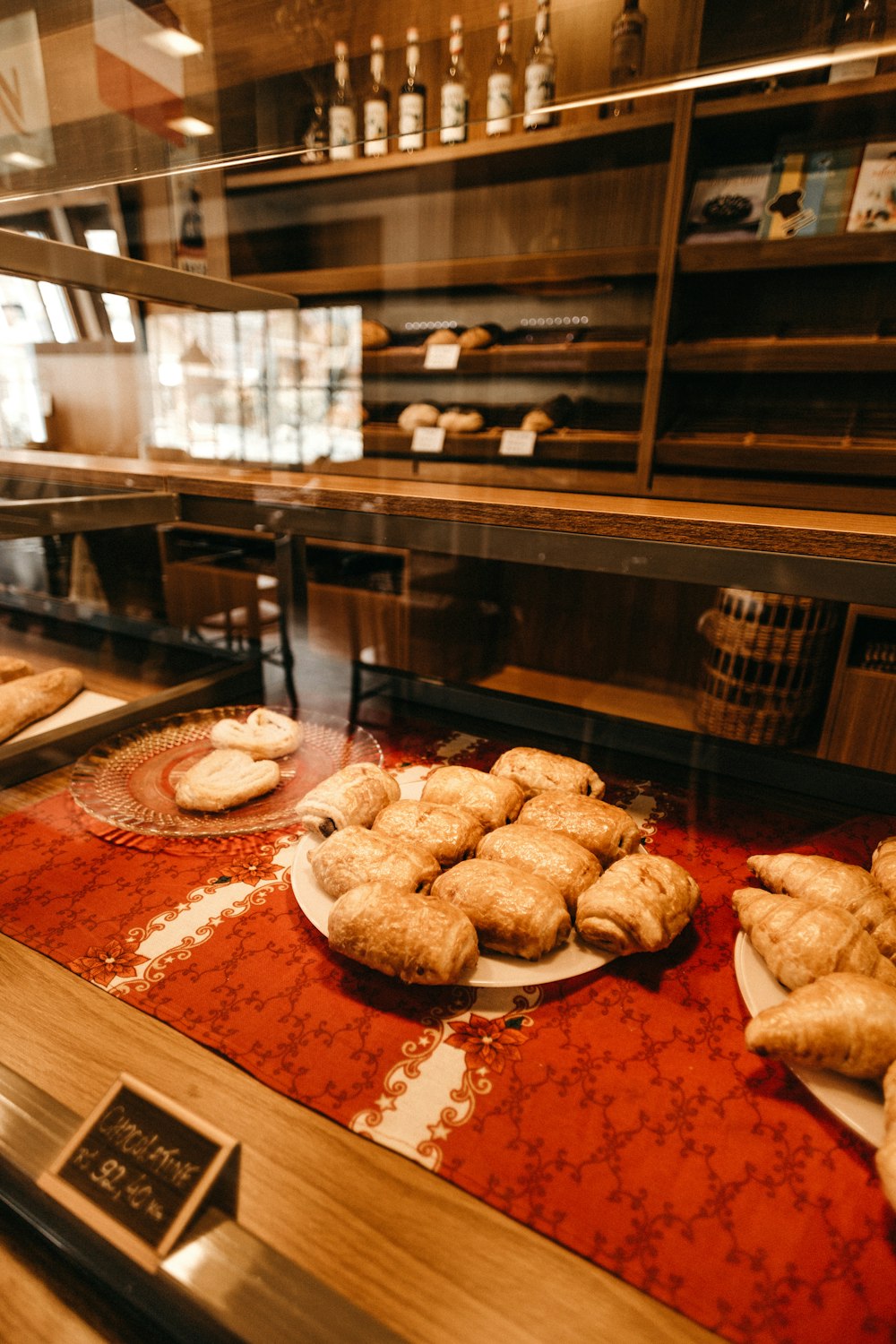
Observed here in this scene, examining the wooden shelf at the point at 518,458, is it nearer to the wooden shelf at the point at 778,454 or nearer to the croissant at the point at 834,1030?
the wooden shelf at the point at 778,454

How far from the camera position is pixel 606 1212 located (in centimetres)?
62

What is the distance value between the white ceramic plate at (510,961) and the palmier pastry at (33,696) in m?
0.76

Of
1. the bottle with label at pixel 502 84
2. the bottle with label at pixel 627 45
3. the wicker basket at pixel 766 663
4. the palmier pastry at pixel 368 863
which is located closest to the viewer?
the palmier pastry at pixel 368 863

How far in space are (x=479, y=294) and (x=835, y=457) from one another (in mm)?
1660

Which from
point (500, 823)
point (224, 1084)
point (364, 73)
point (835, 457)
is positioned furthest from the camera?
point (835, 457)

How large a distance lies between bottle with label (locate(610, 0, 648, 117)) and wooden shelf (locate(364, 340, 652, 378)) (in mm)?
1152

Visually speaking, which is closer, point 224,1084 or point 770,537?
point 224,1084

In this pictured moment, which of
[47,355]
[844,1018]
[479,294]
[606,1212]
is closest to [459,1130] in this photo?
[606,1212]

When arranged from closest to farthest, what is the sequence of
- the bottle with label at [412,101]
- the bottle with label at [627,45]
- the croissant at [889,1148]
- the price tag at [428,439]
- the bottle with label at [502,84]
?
1. the croissant at [889,1148]
2. the bottle with label at [627,45]
3. the bottle with label at [502,84]
4. the bottle with label at [412,101]
5. the price tag at [428,439]

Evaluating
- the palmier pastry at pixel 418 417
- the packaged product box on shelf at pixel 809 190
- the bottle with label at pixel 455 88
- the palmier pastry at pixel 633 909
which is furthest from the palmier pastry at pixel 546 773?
the palmier pastry at pixel 418 417

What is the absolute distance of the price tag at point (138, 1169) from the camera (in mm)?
580

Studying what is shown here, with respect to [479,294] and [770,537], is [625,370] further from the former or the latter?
[770,537]

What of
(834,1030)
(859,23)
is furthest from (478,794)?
(859,23)

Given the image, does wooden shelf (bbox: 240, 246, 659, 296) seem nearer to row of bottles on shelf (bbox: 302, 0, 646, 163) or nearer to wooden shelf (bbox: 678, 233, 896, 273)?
wooden shelf (bbox: 678, 233, 896, 273)
